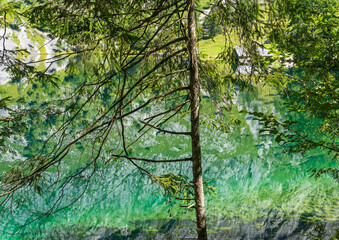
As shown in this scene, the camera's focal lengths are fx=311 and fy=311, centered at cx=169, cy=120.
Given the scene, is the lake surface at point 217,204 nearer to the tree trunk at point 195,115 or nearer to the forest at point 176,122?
the forest at point 176,122

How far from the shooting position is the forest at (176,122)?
12.2 feet

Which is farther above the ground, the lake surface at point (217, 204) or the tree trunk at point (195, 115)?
the tree trunk at point (195, 115)

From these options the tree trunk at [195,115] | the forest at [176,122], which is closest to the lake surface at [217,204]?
the forest at [176,122]

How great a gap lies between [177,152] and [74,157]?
4.82 meters

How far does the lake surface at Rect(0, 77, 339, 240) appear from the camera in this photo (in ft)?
27.1

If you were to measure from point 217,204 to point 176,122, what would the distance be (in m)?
3.09

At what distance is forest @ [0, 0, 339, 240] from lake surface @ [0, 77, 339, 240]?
50 mm

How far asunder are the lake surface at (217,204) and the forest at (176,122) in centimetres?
5

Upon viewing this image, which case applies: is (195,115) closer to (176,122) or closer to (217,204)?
(217,204)

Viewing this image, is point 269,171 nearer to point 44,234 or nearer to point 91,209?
point 91,209

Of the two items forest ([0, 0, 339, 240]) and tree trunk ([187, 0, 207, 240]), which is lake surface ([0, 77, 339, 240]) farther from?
tree trunk ([187, 0, 207, 240])

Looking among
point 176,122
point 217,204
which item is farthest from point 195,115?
point 176,122

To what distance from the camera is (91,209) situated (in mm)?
9797

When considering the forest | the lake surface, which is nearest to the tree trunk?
the forest
